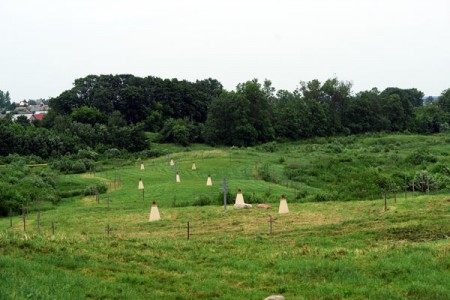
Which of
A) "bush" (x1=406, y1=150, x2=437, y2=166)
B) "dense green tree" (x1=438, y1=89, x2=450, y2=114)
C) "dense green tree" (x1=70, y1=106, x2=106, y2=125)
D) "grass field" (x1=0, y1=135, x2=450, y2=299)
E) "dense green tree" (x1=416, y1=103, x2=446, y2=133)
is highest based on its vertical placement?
"dense green tree" (x1=438, y1=89, x2=450, y2=114)

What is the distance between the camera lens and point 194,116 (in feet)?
333

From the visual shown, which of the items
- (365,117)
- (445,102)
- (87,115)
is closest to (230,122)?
(87,115)

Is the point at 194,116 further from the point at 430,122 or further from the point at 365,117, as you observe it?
the point at 430,122

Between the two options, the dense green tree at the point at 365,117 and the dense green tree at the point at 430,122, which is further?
the dense green tree at the point at 430,122

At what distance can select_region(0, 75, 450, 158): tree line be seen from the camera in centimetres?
7531

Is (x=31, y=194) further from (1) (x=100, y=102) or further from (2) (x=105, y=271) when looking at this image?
(1) (x=100, y=102)

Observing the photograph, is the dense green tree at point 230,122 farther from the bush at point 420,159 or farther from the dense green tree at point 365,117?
the bush at point 420,159

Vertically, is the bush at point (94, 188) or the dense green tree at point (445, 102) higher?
the dense green tree at point (445, 102)

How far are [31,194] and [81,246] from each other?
24388 millimetres

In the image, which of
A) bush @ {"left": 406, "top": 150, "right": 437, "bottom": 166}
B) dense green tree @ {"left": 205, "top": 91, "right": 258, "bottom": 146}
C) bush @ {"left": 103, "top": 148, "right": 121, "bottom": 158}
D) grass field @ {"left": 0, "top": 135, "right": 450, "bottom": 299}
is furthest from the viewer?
dense green tree @ {"left": 205, "top": 91, "right": 258, "bottom": 146}

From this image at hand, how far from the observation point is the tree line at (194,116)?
7531cm

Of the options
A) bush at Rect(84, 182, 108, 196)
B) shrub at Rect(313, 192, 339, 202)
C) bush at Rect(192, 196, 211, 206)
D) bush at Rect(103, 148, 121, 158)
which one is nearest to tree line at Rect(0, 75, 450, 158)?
bush at Rect(103, 148, 121, 158)

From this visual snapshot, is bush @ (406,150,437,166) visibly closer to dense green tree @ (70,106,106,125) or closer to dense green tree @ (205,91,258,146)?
dense green tree @ (205,91,258,146)

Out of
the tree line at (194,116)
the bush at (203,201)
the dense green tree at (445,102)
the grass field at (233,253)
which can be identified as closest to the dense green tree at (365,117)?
the tree line at (194,116)
